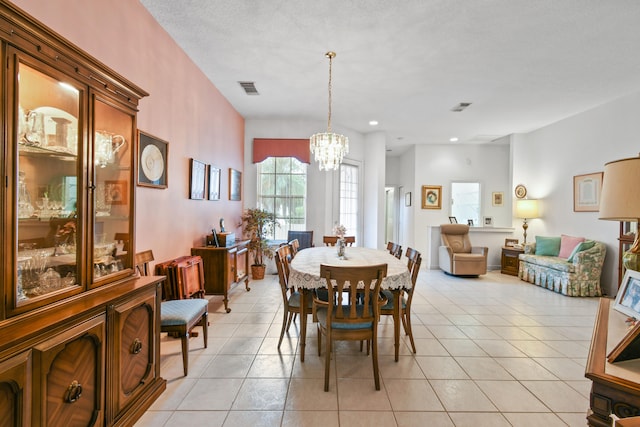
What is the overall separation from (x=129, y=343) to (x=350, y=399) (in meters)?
1.45

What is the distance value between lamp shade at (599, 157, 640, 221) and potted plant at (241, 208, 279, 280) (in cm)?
449

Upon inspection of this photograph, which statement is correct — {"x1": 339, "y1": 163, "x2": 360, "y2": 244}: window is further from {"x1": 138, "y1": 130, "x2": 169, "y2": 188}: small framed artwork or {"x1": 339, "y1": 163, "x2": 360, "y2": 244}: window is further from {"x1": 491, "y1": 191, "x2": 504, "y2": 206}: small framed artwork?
{"x1": 138, "y1": 130, "x2": 169, "y2": 188}: small framed artwork

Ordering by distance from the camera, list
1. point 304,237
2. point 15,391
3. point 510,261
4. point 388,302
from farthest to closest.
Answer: point 510,261
point 304,237
point 388,302
point 15,391

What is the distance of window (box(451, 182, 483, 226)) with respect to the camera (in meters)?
7.72

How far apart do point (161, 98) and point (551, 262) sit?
6.12 m

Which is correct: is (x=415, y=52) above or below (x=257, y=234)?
above

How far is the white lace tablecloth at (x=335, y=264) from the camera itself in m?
2.45

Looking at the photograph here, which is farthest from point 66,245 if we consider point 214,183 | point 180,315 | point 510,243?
point 510,243

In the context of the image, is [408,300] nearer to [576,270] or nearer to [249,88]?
[249,88]

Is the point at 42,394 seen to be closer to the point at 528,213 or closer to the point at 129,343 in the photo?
the point at 129,343

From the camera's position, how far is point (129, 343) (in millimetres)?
1747

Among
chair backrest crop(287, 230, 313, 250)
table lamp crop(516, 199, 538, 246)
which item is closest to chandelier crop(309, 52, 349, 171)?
chair backrest crop(287, 230, 313, 250)

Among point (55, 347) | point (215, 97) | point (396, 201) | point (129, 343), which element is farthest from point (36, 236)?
point (396, 201)

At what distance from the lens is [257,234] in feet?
17.5
